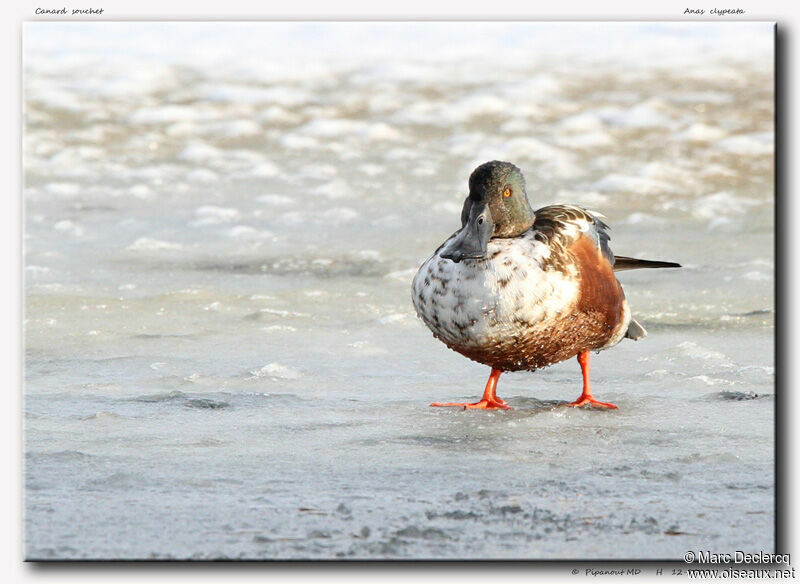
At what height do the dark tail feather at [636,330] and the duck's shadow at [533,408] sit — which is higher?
the dark tail feather at [636,330]

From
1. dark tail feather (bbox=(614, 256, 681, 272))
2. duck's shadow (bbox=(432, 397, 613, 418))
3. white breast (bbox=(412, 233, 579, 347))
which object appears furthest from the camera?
dark tail feather (bbox=(614, 256, 681, 272))

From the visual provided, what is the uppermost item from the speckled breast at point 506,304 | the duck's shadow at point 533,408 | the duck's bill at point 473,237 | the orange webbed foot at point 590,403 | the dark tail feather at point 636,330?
the duck's bill at point 473,237

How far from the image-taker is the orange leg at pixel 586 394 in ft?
15.5

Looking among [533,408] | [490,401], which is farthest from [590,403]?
[490,401]

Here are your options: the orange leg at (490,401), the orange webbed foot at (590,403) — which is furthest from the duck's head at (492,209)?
the orange webbed foot at (590,403)

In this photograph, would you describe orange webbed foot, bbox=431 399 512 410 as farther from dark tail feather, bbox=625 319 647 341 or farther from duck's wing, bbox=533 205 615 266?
dark tail feather, bbox=625 319 647 341

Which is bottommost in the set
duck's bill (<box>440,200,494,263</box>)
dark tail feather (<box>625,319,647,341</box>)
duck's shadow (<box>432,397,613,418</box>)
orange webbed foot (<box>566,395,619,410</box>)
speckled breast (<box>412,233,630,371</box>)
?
duck's shadow (<box>432,397,613,418</box>)

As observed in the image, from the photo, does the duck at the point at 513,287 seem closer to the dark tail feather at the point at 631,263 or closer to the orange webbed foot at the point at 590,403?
the orange webbed foot at the point at 590,403

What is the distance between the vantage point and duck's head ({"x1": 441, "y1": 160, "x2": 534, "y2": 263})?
4566 mm

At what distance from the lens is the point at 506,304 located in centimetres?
449

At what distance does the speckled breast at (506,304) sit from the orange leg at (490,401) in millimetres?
111

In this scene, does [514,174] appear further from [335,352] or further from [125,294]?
[125,294]

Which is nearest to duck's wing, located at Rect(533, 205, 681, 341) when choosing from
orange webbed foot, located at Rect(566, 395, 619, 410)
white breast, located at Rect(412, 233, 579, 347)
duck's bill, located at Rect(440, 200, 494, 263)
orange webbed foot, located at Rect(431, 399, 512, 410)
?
white breast, located at Rect(412, 233, 579, 347)

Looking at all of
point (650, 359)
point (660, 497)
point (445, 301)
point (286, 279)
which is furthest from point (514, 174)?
point (286, 279)
